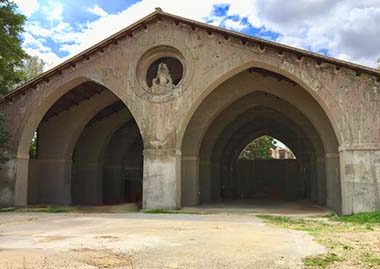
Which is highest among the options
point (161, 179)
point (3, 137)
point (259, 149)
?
point (259, 149)

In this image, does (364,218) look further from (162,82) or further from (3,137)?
(3,137)

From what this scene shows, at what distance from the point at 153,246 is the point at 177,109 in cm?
928

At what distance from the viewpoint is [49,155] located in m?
21.4

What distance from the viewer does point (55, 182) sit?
21.0m

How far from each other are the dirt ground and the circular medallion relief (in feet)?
22.2

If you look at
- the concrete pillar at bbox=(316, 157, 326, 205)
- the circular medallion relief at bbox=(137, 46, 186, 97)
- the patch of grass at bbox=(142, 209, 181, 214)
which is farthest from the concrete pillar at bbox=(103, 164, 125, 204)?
the concrete pillar at bbox=(316, 157, 326, 205)

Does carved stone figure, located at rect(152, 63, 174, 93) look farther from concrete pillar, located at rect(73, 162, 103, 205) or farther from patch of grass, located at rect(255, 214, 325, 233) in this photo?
concrete pillar, located at rect(73, 162, 103, 205)

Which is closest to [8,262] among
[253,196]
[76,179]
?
A: [76,179]

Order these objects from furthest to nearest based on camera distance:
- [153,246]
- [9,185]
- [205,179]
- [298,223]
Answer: [205,179] < [9,185] < [298,223] < [153,246]

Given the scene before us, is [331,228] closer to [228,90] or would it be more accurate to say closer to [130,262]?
[130,262]

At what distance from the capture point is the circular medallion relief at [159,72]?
658 inches

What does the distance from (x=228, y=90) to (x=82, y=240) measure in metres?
11.8

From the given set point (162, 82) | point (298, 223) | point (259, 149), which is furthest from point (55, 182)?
point (259, 149)

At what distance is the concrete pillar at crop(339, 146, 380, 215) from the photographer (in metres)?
13.7
